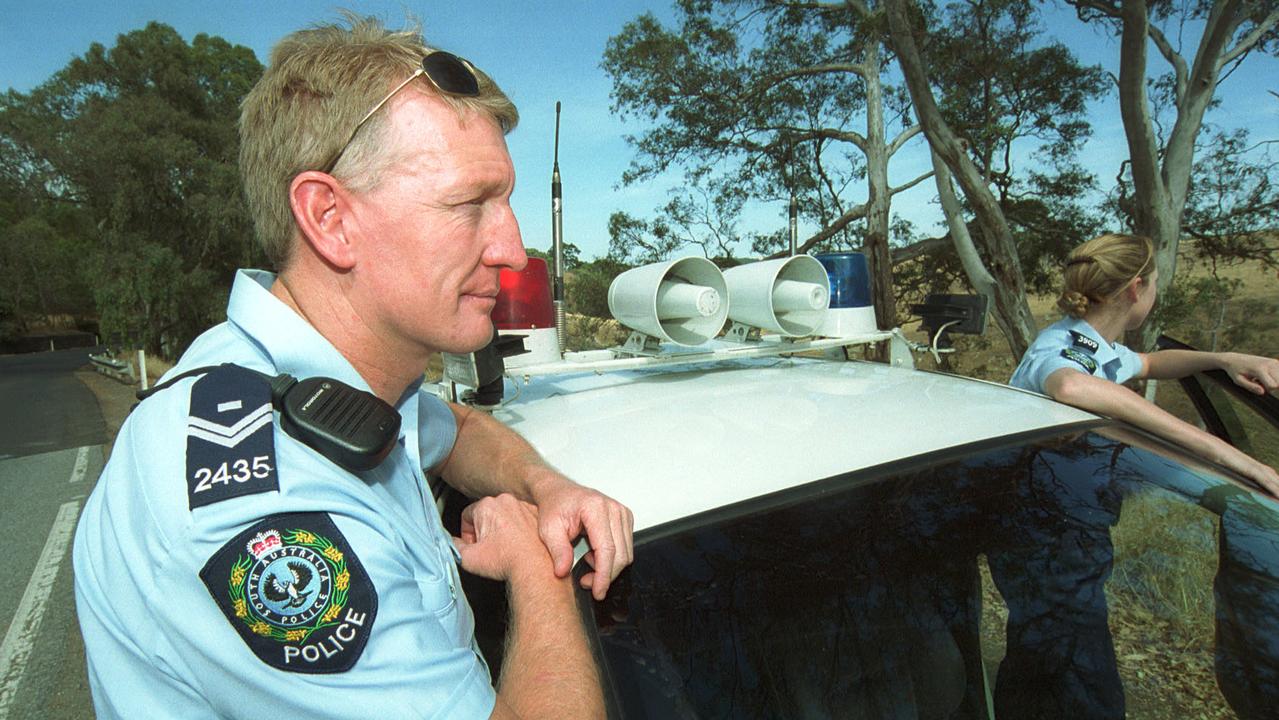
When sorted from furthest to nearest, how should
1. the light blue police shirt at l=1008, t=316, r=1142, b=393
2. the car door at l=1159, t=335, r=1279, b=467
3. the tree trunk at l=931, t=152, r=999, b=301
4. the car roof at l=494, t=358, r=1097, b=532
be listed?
1. the tree trunk at l=931, t=152, r=999, b=301
2. the car door at l=1159, t=335, r=1279, b=467
3. the light blue police shirt at l=1008, t=316, r=1142, b=393
4. the car roof at l=494, t=358, r=1097, b=532

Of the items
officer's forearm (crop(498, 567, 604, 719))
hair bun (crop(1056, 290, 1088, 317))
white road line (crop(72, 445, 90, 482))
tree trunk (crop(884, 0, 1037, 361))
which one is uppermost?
tree trunk (crop(884, 0, 1037, 361))

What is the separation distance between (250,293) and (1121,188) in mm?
14068

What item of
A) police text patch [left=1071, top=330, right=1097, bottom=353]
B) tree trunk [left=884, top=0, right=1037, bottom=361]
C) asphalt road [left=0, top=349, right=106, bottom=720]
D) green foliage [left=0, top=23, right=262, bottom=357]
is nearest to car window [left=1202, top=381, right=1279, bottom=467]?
police text patch [left=1071, top=330, right=1097, bottom=353]

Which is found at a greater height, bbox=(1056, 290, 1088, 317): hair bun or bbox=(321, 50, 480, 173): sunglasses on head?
bbox=(321, 50, 480, 173): sunglasses on head

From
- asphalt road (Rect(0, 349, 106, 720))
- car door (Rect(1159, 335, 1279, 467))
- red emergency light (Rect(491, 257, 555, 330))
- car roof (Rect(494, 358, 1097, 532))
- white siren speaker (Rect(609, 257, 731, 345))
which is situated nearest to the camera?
car roof (Rect(494, 358, 1097, 532))

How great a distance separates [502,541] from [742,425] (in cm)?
61

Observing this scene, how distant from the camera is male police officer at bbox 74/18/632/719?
2.72 feet

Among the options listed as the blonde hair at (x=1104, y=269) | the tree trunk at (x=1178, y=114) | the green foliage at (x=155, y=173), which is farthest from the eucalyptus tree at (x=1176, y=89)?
the green foliage at (x=155, y=173)

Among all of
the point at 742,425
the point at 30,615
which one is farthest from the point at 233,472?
the point at 30,615

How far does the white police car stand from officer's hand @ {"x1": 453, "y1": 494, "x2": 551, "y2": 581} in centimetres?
8

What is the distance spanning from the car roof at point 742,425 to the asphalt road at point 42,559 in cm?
328

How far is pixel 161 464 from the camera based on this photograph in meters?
0.89

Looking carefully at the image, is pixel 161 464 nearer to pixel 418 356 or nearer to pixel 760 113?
pixel 418 356

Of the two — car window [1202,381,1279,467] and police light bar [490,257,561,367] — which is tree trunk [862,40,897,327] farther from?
police light bar [490,257,561,367]
